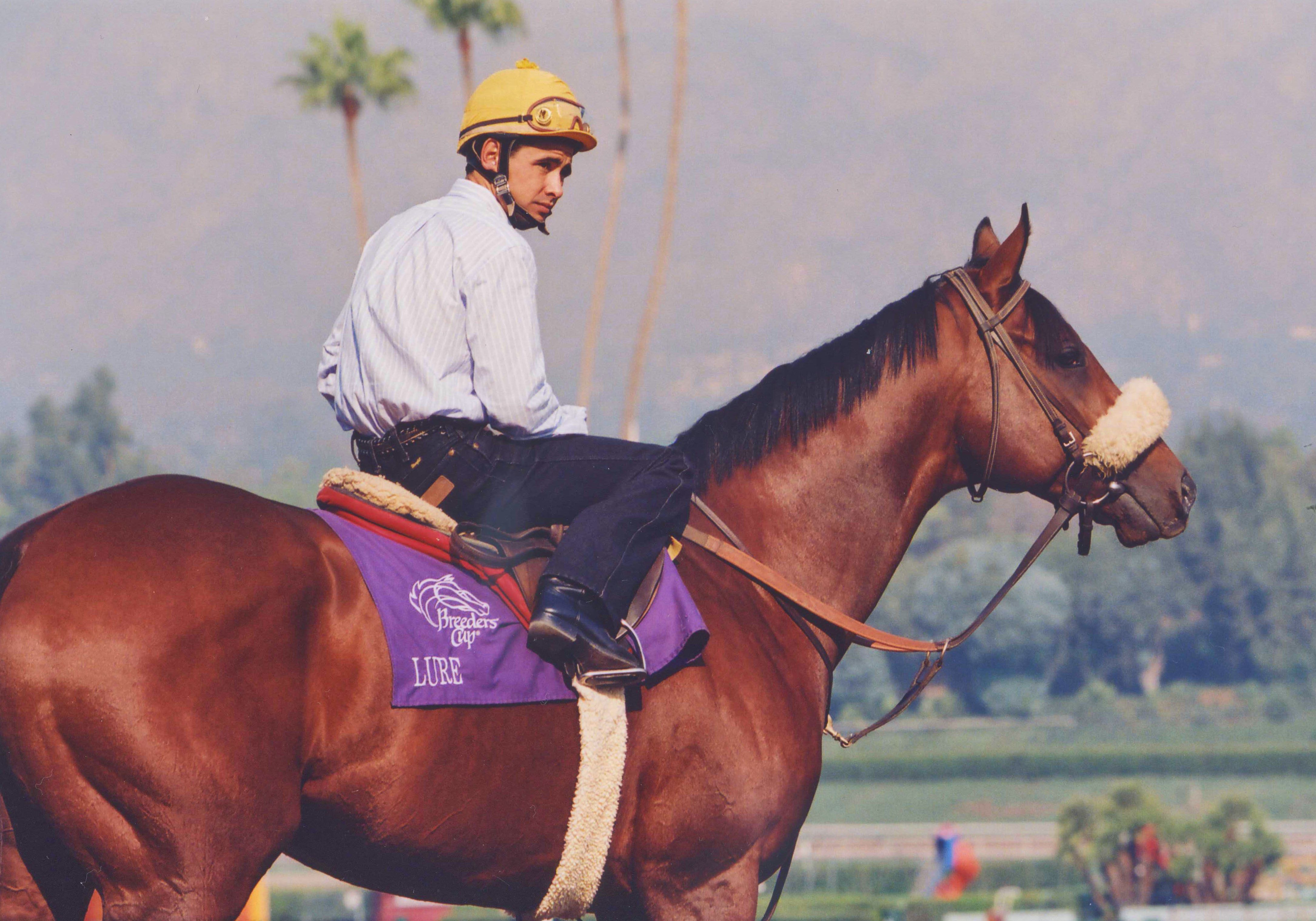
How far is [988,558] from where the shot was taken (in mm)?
110625

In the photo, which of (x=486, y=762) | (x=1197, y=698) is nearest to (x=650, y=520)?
→ (x=486, y=762)

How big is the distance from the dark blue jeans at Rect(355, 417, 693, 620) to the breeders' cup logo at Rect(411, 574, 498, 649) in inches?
8.7

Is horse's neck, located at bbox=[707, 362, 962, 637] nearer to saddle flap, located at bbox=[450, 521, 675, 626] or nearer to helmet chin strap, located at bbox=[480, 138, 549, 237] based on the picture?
saddle flap, located at bbox=[450, 521, 675, 626]

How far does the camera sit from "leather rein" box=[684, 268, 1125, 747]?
176 inches

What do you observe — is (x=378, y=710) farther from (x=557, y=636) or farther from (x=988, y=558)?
(x=988, y=558)

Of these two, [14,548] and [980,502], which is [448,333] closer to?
[14,548]

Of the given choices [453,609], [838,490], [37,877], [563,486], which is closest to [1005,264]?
[838,490]

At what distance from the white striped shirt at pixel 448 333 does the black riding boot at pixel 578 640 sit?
1.57ft

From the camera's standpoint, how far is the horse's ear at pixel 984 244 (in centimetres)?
486

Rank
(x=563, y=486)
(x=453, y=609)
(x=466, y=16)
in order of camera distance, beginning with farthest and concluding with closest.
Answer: (x=466, y=16) → (x=563, y=486) → (x=453, y=609)

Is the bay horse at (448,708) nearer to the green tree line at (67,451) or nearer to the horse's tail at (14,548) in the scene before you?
the horse's tail at (14,548)

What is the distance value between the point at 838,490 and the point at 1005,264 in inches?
34.5

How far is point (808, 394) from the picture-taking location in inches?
182

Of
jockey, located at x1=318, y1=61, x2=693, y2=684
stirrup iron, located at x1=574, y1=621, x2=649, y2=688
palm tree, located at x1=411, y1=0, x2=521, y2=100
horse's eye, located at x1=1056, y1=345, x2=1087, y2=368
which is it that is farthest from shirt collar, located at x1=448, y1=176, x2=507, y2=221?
palm tree, located at x1=411, y1=0, x2=521, y2=100
